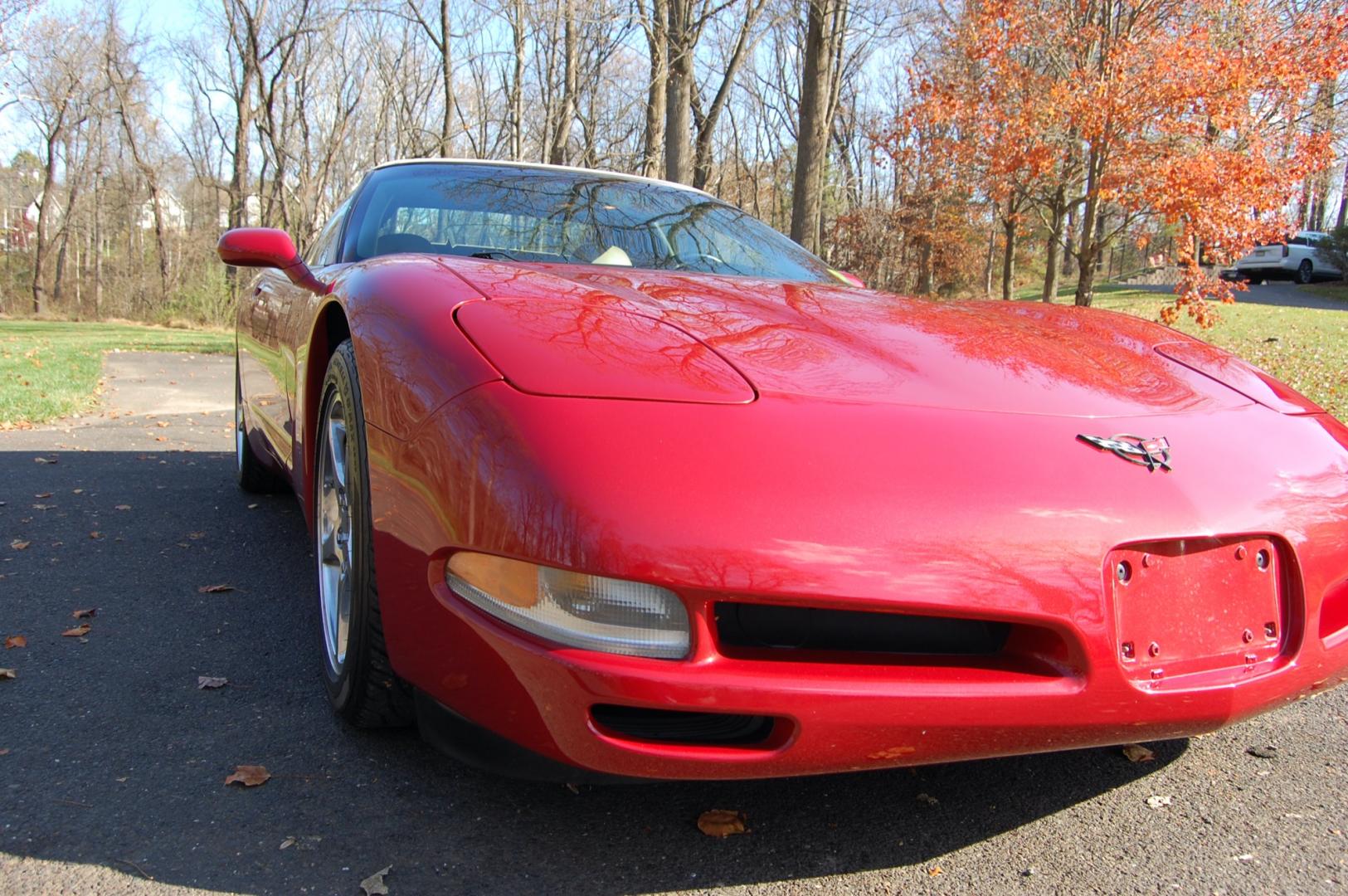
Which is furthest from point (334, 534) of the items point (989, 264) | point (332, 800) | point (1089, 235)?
point (989, 264)

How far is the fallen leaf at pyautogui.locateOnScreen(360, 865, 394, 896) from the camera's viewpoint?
58.3 inches

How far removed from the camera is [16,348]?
12.1 meters

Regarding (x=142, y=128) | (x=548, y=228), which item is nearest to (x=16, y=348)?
(x=548, y=228)

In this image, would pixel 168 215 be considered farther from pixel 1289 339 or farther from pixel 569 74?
pixel 1289 339

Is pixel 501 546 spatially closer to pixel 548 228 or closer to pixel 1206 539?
pixel 1206 539

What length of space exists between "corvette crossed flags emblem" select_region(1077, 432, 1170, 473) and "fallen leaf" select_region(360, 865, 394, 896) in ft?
4.31

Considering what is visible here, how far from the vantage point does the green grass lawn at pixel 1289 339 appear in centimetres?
870

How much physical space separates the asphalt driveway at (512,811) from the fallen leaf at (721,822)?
0.03 metres

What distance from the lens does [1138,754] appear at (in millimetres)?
2059

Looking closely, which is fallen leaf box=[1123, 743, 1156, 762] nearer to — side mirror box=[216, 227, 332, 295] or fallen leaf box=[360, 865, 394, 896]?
fallen leaf box=[360, 865, 394, 896]

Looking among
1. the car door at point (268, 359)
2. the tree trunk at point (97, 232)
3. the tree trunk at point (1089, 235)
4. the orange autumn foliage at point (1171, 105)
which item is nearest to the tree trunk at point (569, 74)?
the orange autumn foliage at point (1171, 105)

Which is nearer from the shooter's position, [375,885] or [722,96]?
[375,885]

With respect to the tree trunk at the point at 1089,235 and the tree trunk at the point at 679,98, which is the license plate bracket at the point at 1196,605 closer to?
the tree trunk at the point at 1089,235

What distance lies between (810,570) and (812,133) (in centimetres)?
1261
